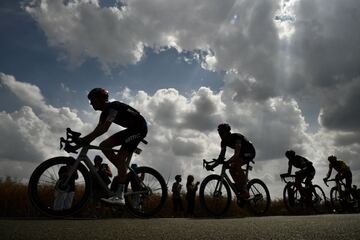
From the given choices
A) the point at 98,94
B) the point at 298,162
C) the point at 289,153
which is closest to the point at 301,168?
the point at 298,162

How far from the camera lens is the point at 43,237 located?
281 centimetres

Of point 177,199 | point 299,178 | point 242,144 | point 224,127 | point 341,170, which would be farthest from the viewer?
point 341,170

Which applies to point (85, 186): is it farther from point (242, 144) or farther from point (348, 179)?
point (348, 179)

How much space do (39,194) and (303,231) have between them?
410 cm

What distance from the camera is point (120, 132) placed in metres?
6.12

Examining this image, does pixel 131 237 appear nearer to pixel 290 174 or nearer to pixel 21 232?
pixel 21 232

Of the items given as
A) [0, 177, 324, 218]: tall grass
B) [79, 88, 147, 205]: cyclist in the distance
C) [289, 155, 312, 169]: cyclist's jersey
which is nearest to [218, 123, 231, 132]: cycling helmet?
[0, 177, 324, 218]: tall grass

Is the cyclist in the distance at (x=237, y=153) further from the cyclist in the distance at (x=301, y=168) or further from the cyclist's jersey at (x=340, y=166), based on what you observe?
the cyclist's jersey at (x=340, y=166)

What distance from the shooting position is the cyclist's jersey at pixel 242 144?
8984 millimetres

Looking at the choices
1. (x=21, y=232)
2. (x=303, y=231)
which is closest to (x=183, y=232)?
(x=303, y=231)

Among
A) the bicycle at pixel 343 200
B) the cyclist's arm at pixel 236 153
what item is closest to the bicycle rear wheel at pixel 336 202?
the bicycle at pixel 343 200

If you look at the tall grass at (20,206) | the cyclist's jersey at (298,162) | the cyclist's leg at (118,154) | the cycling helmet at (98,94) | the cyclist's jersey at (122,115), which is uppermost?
the cyclist's jersey at (298,162)

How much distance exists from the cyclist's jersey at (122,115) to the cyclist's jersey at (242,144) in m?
3.32

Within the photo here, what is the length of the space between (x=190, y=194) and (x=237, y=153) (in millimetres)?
3520
